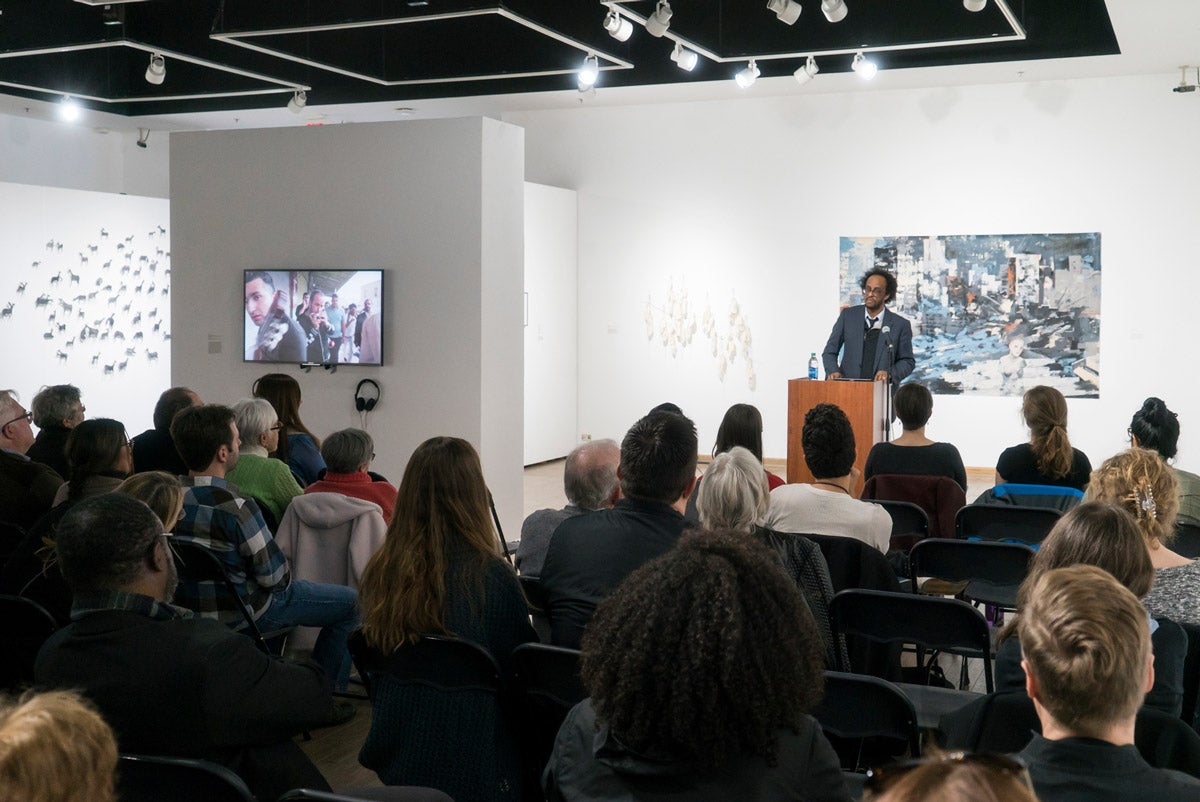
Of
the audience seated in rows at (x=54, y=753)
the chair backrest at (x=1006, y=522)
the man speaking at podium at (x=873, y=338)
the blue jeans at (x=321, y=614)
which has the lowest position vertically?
the blue jeans at (x=321, y=614)

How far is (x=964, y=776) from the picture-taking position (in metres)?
0.99

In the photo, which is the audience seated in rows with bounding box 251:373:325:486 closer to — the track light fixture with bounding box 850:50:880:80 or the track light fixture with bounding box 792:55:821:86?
the track light fixture with bounding box 792:55:821:86

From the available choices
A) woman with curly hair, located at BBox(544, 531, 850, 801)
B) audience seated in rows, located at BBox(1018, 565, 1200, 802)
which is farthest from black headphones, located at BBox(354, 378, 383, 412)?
audience seated in rows, located at BBox(1018, 565, 1200, 802)

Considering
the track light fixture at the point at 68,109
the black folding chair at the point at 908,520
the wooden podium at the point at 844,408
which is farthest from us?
the track light fixture at the point at 68,109

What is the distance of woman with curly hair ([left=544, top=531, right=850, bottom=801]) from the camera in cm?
162

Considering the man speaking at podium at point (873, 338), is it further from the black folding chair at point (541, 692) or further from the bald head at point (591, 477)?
the black folding chair at point (541, 692)

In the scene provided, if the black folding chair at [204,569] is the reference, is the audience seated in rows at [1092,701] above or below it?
above

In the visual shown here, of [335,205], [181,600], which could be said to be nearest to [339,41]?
[335,205]

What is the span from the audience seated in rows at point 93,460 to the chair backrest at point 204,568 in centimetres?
53

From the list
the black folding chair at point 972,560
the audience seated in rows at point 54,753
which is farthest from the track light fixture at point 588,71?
the audience seated in rows at point 54,753

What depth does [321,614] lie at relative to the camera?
13.9 ft

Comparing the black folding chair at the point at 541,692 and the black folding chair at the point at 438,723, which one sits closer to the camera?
the black folding chair at the point at 541,692

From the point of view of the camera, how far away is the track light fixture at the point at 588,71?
8.97 meters

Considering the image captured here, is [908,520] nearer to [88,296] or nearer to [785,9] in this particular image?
[785,9]
